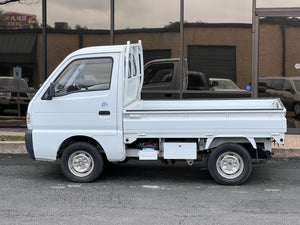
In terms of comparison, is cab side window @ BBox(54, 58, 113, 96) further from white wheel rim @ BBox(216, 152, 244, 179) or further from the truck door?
white wheel rim @ BBox(216, 152, 244, 179)

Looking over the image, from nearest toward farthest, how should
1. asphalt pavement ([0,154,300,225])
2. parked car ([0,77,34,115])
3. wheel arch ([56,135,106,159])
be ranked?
1. asphalt pavement ([0,154,300,225])
2. wheel arch ([56,135,106,159])
3. parked car ([0,77,34,115])

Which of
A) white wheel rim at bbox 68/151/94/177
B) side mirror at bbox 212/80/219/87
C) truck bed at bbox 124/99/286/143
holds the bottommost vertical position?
white wheel rim at bbox 68/151/94/177

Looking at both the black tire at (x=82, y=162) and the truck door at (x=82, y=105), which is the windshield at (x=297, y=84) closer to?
the truck door at (x=82, y=105)

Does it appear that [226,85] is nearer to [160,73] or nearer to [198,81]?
[198,81]

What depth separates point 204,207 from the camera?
214 inches

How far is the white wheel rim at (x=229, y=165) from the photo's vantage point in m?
6.39

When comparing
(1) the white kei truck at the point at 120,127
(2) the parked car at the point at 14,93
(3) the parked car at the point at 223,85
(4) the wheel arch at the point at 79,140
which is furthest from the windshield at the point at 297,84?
(2) the parked car at the point at 14,93

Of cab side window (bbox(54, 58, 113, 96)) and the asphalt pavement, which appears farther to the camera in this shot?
cab side window (bbox(54, 58, 113, 96))

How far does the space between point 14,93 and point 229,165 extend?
7.21m

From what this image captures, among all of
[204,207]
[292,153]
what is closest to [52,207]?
[204,207]

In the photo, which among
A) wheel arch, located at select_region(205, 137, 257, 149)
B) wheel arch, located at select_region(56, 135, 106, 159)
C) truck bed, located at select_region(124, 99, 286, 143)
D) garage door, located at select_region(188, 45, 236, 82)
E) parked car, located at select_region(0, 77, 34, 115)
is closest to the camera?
truck bed, located at select_region(124, 99, 286, 143)

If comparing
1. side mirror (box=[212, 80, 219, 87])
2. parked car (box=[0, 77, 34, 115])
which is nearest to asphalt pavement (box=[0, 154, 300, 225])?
side mirror (box=[212, 80, 219, 87])

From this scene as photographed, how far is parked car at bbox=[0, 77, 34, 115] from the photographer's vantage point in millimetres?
Result: 11586

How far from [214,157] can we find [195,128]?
20.5 inches
